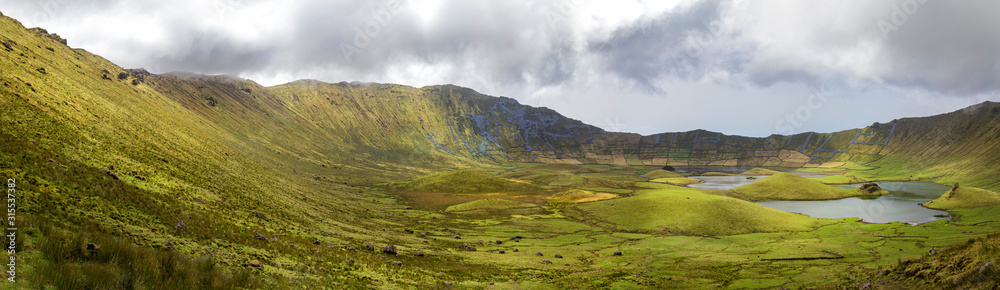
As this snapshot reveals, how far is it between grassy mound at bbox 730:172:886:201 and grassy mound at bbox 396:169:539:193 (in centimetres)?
8173

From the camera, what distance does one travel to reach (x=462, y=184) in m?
150

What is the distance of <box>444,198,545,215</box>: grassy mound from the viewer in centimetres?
10262

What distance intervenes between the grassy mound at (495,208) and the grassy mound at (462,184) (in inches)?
1295

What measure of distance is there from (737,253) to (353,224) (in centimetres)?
6162

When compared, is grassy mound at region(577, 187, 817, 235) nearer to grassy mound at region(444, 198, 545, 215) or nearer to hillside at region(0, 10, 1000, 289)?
hillside at region(0, 10, 1000, 289)

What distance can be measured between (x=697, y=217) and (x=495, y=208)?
5011 cm

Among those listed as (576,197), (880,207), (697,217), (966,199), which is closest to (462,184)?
(576,197)

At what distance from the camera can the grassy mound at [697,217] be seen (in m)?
79.7

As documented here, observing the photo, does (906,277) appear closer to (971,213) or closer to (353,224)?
(353,224)

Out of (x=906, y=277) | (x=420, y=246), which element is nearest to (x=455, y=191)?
(x=420, y=246)

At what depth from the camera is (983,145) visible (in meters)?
196

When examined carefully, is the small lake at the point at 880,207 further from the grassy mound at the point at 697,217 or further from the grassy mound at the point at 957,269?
the grassy mound at the point at 957,269

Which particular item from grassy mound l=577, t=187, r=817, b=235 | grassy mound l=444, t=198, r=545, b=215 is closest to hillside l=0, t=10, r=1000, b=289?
grassy mound l=577, t=187, r=817, b=235

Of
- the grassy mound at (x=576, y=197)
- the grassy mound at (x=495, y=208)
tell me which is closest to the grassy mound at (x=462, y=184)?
the grassy mound at (x=576, y=197)
